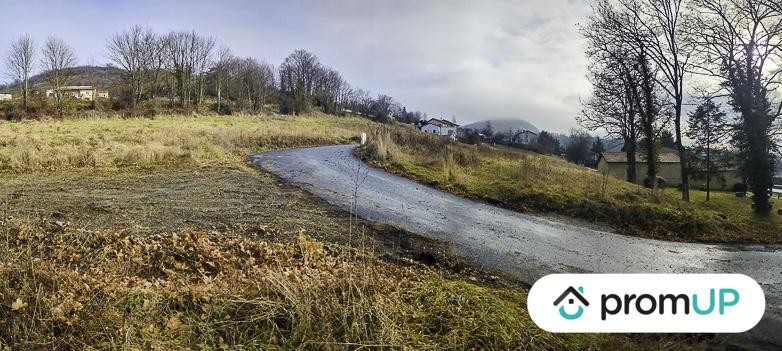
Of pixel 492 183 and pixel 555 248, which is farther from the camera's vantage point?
pixel 492 183

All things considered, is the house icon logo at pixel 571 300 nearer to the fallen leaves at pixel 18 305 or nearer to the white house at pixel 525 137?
the fallen leaves at pixel 18 305

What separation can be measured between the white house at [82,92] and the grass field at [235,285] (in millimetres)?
56237

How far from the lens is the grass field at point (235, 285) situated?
346 centimetres

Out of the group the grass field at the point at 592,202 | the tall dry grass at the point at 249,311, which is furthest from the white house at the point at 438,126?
the tall dry grass at the point at 249,311

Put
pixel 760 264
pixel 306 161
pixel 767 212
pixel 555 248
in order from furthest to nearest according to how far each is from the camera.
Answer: pixel 306 161, pixel 767 212, pixel 760 264, pixel 555 248

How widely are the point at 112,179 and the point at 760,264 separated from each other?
15880 mm

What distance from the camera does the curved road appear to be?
666cm

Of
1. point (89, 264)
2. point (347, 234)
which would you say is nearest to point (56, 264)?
point (89, 264)

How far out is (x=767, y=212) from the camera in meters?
17.8

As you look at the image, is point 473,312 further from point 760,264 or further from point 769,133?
point 769,133

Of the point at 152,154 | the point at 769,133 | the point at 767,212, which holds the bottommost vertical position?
the point at 767,212

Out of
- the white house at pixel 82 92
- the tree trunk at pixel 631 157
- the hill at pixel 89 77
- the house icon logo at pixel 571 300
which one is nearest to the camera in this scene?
the house icon logo at pixel 571 300

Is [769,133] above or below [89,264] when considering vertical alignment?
above

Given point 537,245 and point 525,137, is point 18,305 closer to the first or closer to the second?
point 537,245
